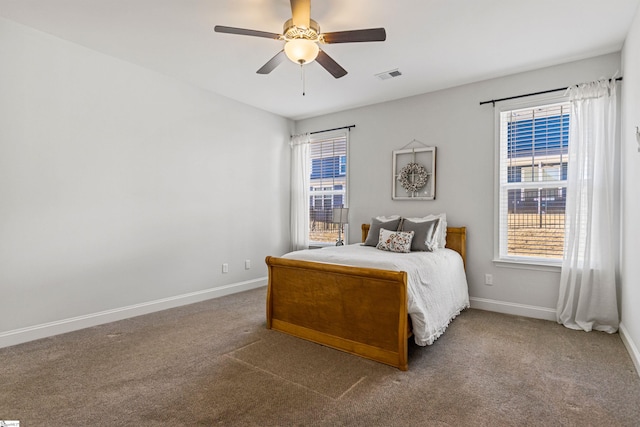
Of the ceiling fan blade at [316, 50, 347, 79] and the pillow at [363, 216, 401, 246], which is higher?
the ceiling fan blade at [316, 50, 347, 79]

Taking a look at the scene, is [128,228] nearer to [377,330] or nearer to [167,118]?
[167,118]

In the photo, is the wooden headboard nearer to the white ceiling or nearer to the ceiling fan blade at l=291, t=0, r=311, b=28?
the white ceiling

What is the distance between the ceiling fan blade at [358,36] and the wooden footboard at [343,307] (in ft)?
5.35

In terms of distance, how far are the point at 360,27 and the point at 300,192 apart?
3.07 metres

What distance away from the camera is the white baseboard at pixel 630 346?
2.43 metres

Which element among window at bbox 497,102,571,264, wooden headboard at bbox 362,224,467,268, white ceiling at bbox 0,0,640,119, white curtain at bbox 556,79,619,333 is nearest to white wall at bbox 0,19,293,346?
white ceiling at bbox 0,0,640,119

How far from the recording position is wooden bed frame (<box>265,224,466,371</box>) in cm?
251

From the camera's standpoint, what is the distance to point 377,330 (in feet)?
8.53

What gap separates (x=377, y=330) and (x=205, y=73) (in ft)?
10.8

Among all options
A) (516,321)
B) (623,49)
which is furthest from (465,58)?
(516,321)

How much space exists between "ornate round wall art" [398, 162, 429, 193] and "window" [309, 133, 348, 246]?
3.21ft

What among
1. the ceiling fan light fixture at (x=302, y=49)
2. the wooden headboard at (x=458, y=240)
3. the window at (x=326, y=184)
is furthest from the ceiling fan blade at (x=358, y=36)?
the window at (x=326, y=184)

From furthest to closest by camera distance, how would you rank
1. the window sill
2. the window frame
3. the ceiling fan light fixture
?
the window frame, the window sill, the ceiling fan light fixture

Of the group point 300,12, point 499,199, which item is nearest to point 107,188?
point 300,12
